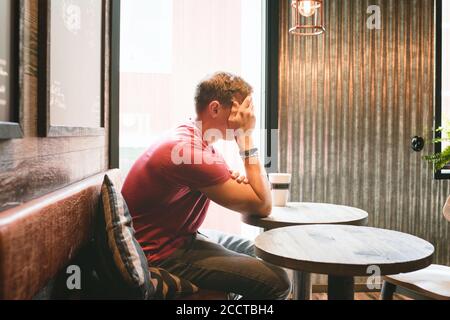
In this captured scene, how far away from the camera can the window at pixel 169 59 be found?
125 inches

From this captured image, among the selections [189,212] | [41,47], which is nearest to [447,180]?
[189,212]

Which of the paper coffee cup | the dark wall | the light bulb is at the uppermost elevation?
the light bulb

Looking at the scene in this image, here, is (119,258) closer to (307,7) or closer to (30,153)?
(30,153)

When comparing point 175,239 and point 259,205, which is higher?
point 259,205

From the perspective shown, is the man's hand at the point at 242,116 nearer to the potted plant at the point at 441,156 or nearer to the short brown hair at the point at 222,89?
the short brown hair at the point at 222,89

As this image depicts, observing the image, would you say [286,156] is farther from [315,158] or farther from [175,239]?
[175,239]

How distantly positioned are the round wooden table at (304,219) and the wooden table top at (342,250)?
20cm

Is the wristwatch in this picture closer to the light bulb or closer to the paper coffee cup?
the paper coffee cup

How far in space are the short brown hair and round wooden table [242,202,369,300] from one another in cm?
56

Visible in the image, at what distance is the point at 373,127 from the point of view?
3.58m

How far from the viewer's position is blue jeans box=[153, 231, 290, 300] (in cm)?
167

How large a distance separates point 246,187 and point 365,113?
6.72ft

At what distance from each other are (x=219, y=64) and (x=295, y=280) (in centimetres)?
176

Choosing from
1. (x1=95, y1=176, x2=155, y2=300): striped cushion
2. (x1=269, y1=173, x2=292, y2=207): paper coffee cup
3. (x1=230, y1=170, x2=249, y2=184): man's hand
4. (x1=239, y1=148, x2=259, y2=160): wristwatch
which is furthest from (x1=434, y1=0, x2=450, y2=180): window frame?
(x1=95, y1=176, x2=155, y2=300): striped cushion
